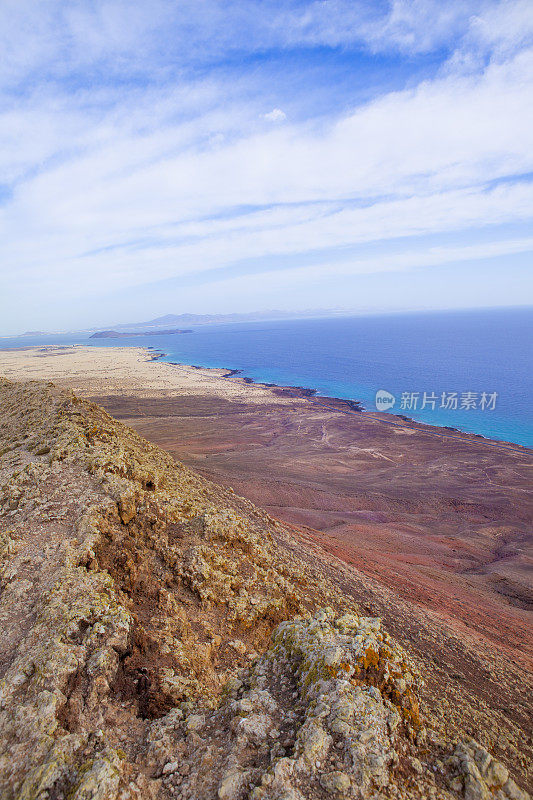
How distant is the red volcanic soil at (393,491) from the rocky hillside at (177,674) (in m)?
8.37

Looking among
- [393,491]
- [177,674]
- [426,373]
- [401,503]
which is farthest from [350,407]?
[177,674]

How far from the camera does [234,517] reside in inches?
462

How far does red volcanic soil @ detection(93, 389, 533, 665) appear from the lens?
17.9 meters

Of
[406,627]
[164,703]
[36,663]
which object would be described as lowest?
[406,627]

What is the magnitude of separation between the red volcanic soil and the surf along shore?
0.13m

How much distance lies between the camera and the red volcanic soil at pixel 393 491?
17938mm

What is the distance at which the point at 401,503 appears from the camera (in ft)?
109

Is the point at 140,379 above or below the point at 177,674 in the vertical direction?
below

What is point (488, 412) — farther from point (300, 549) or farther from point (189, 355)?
point (189, 355)

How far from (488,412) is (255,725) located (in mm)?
70516

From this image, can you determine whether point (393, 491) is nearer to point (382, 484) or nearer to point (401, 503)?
point (382, 484)

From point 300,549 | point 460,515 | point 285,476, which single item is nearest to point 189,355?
point 285,476

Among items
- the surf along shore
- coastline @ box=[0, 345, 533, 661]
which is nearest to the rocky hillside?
the surf along shore

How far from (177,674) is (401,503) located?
29928 mm
